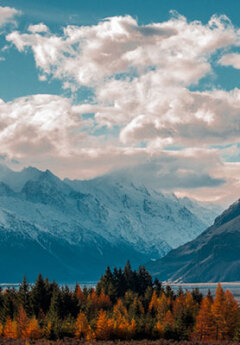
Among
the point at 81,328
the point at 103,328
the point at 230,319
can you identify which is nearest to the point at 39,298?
the point at 81,328

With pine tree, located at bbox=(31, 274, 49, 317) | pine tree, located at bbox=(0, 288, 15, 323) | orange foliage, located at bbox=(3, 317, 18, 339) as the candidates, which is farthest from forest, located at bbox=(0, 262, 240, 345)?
pine tree, located at bbox=(31, 274, 49, 317)

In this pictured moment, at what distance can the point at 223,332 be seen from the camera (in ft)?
533

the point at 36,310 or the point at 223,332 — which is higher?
the point at 36,310

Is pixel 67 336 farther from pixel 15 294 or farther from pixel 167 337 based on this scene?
pixel 15 294

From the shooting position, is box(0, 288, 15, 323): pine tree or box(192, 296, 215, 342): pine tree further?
box(0, 288, 15, 323): pine tree

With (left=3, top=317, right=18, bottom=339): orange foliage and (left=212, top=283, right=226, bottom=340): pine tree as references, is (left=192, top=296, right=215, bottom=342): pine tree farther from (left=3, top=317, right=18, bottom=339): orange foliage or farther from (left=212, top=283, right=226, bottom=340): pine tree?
(left=3, top=317, right=18, bottom=339): orange foliage

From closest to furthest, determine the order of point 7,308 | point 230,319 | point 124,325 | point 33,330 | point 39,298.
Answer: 1. point 33,330
2. point 124,325
3. point 230,319
4. point 7,308
5. point 39,298

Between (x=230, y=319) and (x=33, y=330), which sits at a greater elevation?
(x=33, y=330)

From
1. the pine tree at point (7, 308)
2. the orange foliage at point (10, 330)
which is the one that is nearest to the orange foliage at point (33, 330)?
the orange foliage at point (10, 330)

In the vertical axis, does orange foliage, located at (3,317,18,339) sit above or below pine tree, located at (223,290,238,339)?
above

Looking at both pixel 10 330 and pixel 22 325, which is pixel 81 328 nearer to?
pixel 22 325

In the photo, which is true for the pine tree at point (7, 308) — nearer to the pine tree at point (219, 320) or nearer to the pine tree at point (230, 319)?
the pine tree at point (219, 320)

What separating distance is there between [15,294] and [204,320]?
6887cm

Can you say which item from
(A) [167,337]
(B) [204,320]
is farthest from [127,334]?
(B) [204,320]
